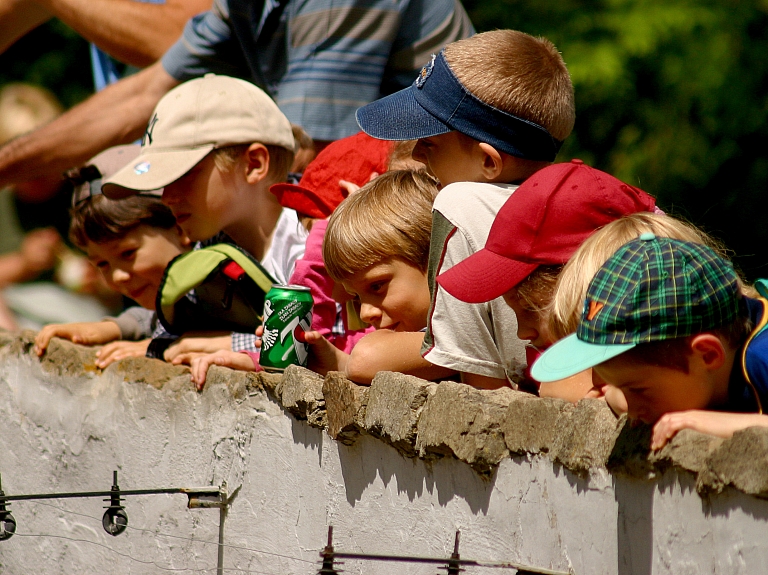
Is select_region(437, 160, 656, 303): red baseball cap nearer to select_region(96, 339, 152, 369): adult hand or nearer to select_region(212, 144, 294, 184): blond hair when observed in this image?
select_region(212, 144, 294, 184): blond hair

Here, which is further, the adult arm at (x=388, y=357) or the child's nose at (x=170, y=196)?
the child's nose at (x=170, y=196)

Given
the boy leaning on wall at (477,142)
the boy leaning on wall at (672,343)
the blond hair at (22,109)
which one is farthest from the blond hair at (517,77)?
the blond hair at (22,109)

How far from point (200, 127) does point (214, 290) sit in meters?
0.64

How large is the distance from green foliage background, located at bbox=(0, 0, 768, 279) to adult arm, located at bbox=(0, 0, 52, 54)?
12.7 feet

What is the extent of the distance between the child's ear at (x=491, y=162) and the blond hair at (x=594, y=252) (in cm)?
56

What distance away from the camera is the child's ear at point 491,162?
2.69m

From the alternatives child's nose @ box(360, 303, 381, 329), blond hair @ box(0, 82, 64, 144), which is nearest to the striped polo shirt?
child's nose @ box(360, 303, 381, 329)

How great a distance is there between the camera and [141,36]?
16.4ft

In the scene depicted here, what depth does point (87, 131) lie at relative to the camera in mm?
4801

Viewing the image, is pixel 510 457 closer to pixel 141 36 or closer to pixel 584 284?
pixel 584 284

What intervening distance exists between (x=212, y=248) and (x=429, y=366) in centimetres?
107

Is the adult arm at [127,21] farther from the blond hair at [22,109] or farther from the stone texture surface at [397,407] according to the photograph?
the blond hair at [22,109]

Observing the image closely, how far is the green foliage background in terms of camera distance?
7.78 m

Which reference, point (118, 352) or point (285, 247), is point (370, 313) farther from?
point (118, 352)
